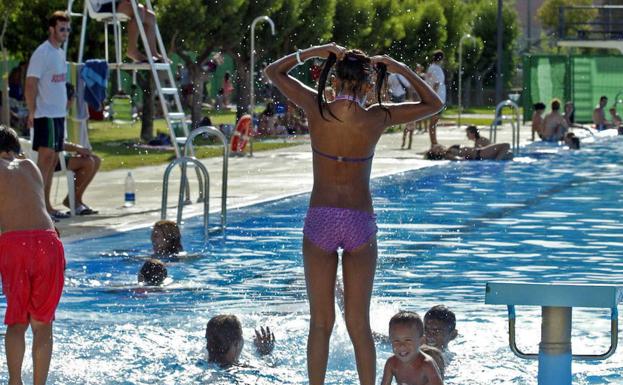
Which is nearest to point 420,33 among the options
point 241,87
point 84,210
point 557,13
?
point 241,87

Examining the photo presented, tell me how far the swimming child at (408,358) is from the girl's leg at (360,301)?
0.58 feet

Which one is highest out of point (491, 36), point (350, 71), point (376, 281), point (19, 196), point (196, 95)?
point (491, 36)

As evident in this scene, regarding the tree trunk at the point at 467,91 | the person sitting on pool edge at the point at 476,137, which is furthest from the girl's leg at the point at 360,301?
the tree trunk at the point at 467,91

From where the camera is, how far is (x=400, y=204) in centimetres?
1477

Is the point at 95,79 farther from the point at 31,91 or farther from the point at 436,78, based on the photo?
the point at 436,78

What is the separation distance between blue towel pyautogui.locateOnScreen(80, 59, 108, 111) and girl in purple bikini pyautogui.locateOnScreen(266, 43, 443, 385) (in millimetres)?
7811

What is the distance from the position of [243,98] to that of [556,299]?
28.3 metres

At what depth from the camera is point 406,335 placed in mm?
5379

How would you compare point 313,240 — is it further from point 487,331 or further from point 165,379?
point 487,331

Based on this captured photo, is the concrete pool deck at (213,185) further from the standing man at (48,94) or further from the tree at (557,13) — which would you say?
the tree at (557,13)

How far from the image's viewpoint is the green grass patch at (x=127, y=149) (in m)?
19.8

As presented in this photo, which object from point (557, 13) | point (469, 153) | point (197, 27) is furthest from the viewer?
point (557, 13)

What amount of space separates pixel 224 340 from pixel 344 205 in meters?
1.50

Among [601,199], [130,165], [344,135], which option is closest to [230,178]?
[130,165]
